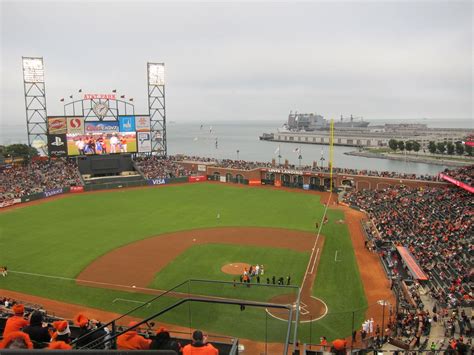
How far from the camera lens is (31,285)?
2483cm

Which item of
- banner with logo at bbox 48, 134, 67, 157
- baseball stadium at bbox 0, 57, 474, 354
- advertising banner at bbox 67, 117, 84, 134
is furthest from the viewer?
advertising banner at bbox 67, 117, 84, 134

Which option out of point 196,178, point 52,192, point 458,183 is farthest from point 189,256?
point 196,178

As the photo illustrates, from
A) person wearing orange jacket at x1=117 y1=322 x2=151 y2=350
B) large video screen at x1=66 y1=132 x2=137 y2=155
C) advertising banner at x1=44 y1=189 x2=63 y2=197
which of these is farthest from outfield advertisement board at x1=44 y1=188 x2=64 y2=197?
person wearing orange jacket at x1=117 y1=322 x2=151 y2=350

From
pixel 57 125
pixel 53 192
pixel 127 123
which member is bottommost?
pixel 53 192

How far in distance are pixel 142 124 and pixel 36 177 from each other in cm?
1864

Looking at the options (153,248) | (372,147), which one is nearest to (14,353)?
(153,248)

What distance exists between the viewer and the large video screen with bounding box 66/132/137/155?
62.3 m

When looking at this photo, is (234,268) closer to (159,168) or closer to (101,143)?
(101,143)

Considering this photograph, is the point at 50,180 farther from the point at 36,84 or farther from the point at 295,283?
the point at 295,283

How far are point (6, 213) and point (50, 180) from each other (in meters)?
14.4

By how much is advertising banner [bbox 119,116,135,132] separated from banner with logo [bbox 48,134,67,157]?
29.6 ft

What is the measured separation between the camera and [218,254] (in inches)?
1195

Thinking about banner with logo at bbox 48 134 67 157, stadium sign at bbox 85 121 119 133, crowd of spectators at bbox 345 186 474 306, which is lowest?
crowd of spectators at bbox 345 186 474 306

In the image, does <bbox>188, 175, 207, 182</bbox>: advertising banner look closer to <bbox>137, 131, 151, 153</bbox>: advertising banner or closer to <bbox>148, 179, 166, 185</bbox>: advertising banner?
<bbox>148, 179, 166, 185</bbox>: advertising banner
